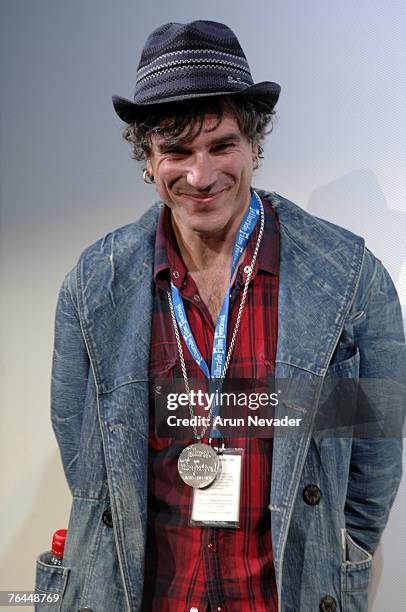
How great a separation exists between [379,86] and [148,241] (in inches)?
24.1

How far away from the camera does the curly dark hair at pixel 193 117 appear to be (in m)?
1.33

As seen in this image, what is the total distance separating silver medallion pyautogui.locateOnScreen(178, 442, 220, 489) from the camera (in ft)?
4.33

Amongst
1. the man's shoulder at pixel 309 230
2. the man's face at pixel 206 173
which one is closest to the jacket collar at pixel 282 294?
the man's shoulder at pixel 309 230

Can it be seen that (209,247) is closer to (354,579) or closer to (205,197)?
(205,197)

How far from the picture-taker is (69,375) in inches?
59.3

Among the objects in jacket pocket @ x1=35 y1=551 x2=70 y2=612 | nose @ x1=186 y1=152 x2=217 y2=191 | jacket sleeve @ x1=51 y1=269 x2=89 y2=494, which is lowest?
jacket pocket @ x1=35 y1=551 x2=70 y2=612

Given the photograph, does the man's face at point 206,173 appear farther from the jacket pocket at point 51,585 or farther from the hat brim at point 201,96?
the jacket pocket at point 51,585

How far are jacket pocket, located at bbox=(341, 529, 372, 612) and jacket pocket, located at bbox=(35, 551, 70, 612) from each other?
19.1 inches

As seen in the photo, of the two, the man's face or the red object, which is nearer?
the man's face

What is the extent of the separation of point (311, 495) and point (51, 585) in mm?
502

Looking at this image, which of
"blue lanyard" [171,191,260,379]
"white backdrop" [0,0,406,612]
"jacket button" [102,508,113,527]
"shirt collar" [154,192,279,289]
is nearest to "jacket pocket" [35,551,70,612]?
"jacket button" [102,508,113,527]

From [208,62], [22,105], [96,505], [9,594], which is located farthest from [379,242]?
[9,594]

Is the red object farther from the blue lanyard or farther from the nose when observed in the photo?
the nose

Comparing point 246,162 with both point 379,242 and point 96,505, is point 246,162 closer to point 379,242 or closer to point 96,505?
point 379,242
